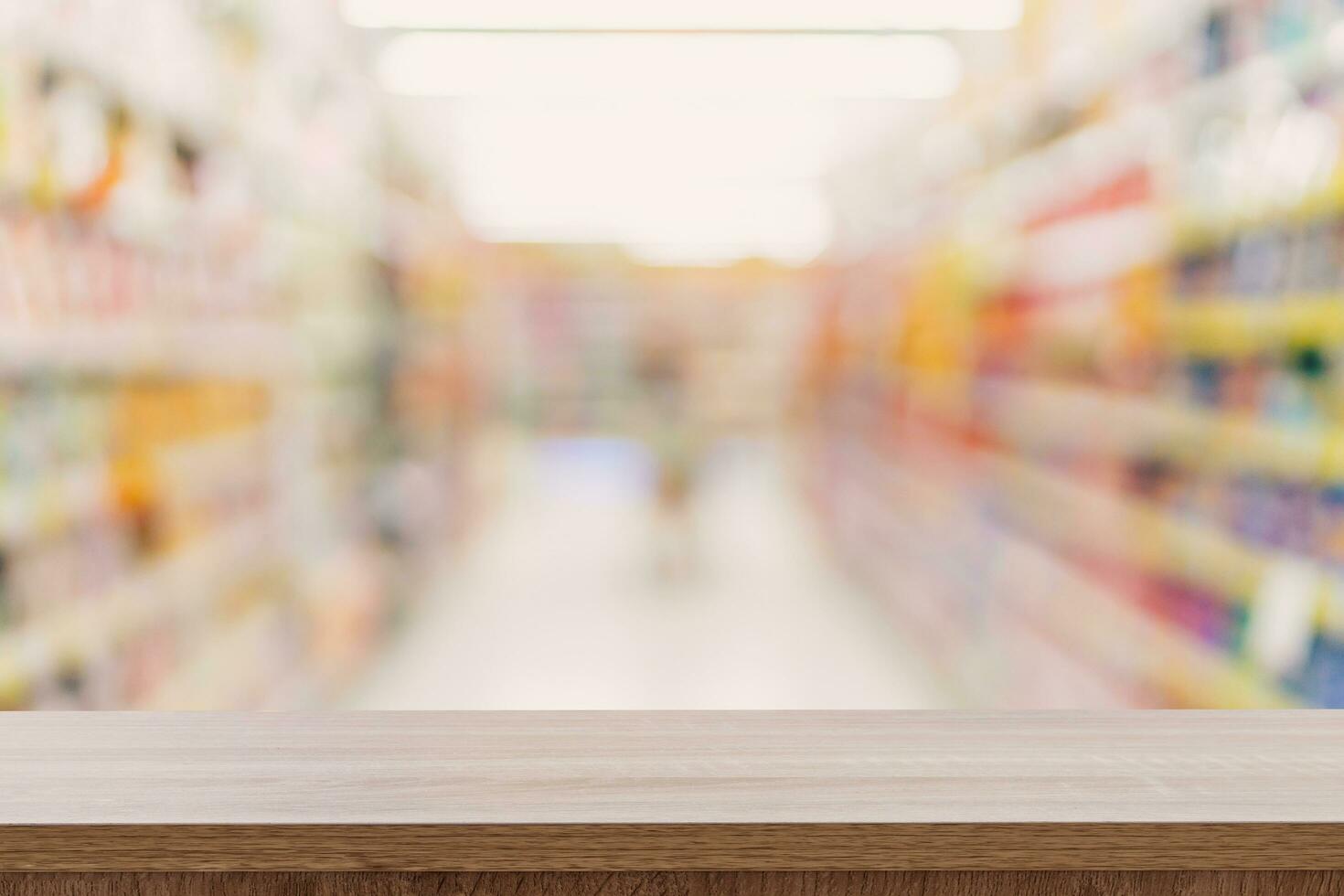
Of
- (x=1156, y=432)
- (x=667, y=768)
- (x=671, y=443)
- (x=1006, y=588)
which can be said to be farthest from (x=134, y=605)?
(x=671, y=443)

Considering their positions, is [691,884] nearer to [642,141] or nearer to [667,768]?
[667,768]

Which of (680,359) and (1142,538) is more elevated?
(1142,538)

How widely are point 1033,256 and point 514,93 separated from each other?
237 cm

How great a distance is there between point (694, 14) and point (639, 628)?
3.52 m

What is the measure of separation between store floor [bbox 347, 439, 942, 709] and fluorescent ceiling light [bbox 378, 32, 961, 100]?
249cm

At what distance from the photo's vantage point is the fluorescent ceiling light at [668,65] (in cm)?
429

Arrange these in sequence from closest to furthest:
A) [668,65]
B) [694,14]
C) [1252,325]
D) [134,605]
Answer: [1252,325] < [134,605] < [694,14] < [668,65]

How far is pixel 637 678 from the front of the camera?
542 cm

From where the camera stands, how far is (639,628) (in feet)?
21.0

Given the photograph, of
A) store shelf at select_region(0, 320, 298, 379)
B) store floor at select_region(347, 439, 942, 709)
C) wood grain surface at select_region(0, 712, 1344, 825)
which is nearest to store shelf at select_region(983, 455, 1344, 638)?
store floor at select_region(347, 439, 942, 709)

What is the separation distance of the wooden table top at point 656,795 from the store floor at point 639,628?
2836 millimetres

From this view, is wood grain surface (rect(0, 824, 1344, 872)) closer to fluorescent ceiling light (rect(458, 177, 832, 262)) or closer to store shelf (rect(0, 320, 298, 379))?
store shelf (rect(0, 320, 298, 379))

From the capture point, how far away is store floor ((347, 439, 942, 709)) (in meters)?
5.21

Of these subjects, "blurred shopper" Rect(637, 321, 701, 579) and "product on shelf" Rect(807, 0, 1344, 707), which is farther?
"blurred shopper" Rect(637, 321, 701, 579)
